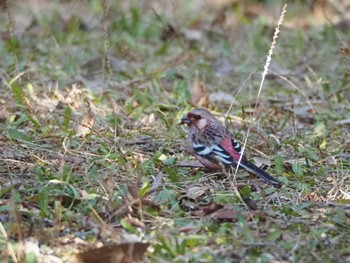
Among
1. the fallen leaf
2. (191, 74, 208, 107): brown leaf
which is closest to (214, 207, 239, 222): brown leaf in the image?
(191, 74, 208, 107): brown leaf

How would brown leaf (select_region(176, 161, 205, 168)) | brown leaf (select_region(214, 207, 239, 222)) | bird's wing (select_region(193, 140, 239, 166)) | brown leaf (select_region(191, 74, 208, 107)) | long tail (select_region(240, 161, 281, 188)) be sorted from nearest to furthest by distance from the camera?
1. brown leaf (select_region(214, 207, 239, 222))
2. long tail (select_region(240, 161, 281, 188))
3. bird's wing (select_region(193, 140, 239, 166))
4. brown leaf (select_region(176, 161, 205, 168))
5. brown leaf (select_region(191, 74, 208, 107))

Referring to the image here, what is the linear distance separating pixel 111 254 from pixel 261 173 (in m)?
1.34

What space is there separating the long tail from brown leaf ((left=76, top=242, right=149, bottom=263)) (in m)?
1.24

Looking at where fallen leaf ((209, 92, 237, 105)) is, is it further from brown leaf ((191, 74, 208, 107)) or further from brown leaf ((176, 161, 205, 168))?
brown leaf ((176, 161, 205, 168))

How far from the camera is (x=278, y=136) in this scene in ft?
17.8

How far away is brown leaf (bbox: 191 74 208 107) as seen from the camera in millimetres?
6012

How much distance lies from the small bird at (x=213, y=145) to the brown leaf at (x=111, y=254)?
1.22 m

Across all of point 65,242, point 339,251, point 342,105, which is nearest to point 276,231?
point 339,251

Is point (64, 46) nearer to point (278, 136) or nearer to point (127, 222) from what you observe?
point (278, 136)

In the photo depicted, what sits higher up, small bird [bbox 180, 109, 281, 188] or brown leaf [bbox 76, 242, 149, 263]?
brown leaf [bbox 76, 242, 149, 263]

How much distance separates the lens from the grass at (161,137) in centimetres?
353

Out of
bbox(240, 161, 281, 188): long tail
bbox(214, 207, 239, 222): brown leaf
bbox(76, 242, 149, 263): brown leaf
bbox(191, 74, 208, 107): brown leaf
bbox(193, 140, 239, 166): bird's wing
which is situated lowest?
bbox(191, 74, 208, 107): brown leaf

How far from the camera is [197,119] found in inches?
194

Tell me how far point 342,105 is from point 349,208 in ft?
7.66
